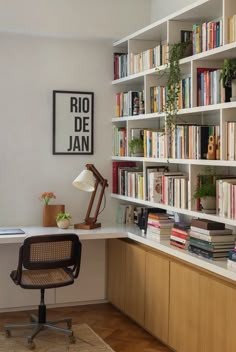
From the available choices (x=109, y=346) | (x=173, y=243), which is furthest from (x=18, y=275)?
(x=173, y=243)

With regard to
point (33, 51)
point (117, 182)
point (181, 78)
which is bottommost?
point (117, 182)

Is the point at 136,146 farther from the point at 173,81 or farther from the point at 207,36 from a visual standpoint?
the point at 207,36

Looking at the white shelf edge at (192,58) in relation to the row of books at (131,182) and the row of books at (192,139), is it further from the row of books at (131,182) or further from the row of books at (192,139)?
the row of books at (131,182)

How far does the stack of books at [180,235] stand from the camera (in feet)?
13.6

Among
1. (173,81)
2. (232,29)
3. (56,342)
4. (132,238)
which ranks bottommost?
(56,342)

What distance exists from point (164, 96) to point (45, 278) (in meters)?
1.71

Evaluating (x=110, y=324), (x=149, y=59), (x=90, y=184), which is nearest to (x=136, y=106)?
(x=149, y=59)

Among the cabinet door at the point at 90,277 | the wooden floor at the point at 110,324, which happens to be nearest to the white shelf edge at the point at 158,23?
the cabinet door at the point at 90,277

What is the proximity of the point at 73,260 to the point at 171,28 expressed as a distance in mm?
1923

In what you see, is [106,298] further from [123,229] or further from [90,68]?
[90,68]

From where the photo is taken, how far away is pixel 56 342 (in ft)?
14.5

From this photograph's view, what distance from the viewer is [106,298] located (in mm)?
5531

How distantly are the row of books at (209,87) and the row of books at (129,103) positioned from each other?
39.5 inches

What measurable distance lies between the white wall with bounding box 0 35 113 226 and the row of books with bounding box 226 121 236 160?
203 cm
